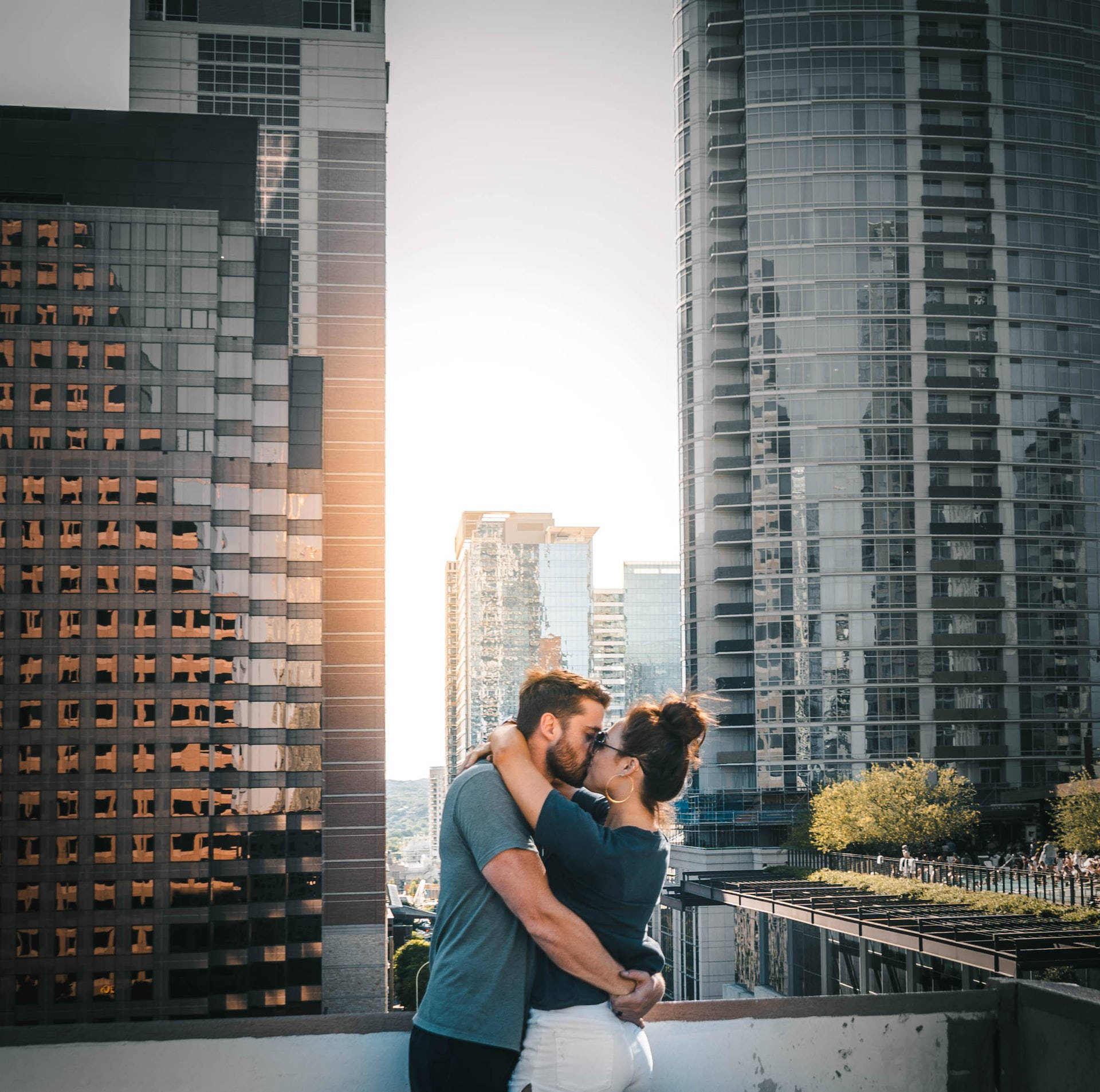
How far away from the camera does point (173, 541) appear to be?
127ft

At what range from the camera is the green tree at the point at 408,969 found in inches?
1636

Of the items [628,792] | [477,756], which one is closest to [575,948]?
[628,792]

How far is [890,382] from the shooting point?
38.3 metres

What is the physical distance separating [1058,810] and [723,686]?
12.2 meters

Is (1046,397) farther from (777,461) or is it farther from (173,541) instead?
(173,541)

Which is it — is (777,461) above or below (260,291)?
below

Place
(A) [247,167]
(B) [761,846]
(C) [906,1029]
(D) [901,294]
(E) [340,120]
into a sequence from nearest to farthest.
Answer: (C) [906,1029] → (B) [761,846] → (D) [901,294] → (A) [247,167] → (E) [340,120]

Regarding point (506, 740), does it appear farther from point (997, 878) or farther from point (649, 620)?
point (649, 620)

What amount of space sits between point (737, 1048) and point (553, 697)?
1.03m

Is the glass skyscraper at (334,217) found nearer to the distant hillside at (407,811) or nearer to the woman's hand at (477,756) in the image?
the woman's hand at (477,756)

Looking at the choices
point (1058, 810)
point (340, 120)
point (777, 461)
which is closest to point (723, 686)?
point (777, 461)

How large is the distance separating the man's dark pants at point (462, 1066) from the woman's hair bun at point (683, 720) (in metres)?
0.69

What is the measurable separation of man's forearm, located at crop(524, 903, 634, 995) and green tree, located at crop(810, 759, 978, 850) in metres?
30.5

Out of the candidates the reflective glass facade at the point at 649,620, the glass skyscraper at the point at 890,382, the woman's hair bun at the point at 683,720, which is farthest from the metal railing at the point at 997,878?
the reflective glass facade at the point at 649,620
